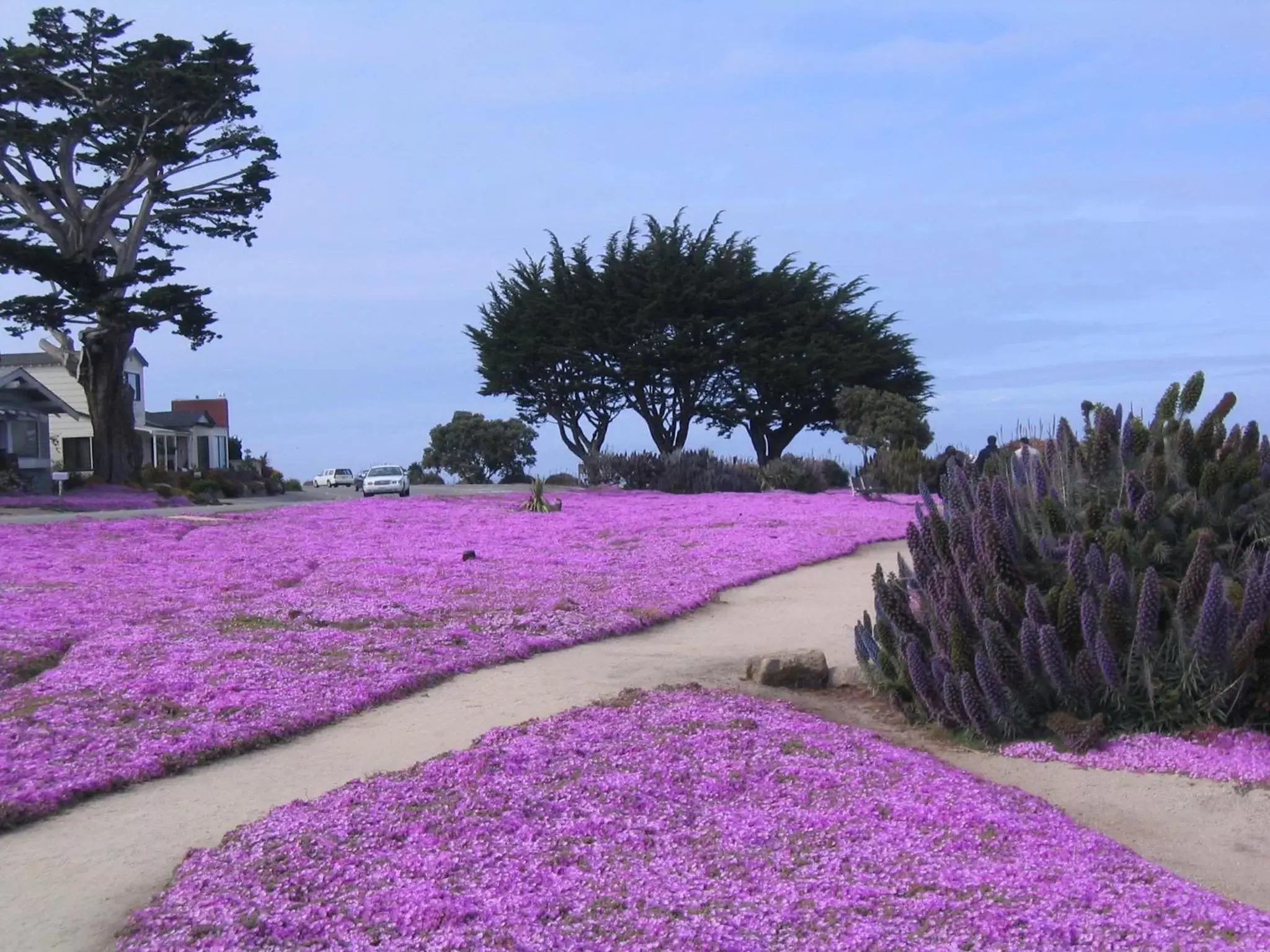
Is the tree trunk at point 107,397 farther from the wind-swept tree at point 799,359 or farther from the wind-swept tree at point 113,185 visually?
the wind-swept tree at point 799,359

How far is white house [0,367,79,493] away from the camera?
4047cm

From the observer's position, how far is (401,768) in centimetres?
641

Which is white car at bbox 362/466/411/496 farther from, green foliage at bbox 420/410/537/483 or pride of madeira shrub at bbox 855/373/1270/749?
pride of madeira shrub at bbox 855/373/1270/749

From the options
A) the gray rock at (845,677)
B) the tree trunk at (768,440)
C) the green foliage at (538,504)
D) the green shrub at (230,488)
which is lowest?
the gray rock at (845,677)

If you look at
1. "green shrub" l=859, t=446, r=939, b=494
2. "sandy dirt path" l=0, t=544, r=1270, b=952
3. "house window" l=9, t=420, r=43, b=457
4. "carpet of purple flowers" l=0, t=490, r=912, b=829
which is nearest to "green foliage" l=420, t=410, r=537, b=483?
"house window" l=9, t=420, r=43, b=457

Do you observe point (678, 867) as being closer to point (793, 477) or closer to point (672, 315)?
point (793, 477)

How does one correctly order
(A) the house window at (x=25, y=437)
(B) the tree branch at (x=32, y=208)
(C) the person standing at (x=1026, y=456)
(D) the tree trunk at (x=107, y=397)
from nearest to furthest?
(C) the person standing at (x=1026, y=456), (B) the tree branch at (x=32, y=208), (D) the tree trunk at (x=107, y=397), (A) the house window at (x=25, y=437)

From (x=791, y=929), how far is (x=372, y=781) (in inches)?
98.1

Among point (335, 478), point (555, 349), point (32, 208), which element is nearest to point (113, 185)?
point (32, 208)

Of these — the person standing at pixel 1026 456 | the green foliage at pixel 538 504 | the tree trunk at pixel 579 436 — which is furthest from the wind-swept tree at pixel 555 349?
the person standing at pixel 1026 456

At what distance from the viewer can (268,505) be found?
32.6 meters

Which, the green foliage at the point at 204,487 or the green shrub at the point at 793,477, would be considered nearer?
the green shrub at the point at 793,477

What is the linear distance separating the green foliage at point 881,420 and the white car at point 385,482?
15.7 meters

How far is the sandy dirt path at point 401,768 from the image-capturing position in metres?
4.75
